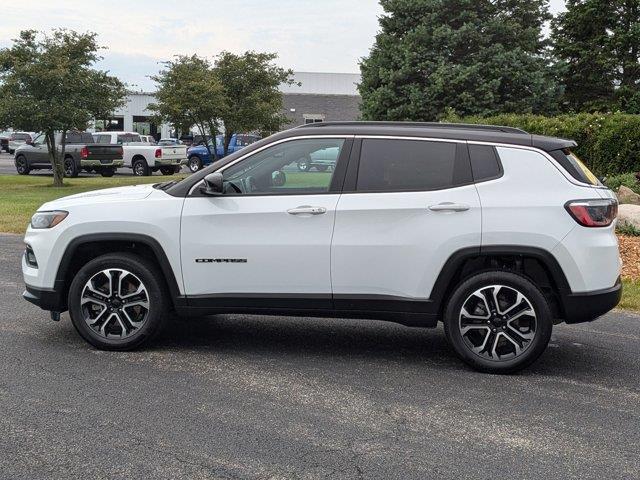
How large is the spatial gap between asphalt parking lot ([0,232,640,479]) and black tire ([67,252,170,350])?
6.6 inches

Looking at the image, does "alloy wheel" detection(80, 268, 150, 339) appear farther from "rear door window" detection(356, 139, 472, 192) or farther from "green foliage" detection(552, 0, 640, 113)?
"green foliage" detection(552, 0, 640, 113)

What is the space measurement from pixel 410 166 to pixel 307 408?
2022 mm

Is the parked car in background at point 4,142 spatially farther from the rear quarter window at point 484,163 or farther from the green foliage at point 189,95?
the rear quarter window at point 484,163

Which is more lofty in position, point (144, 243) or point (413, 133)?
point (413, 133)

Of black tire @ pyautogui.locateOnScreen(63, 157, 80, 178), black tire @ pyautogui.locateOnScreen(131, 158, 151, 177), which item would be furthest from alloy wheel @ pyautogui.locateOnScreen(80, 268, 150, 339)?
black tire @ pyautogui.locateOnScreen(131, 158, 151, 177)

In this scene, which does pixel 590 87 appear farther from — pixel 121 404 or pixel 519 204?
pixel 121 404

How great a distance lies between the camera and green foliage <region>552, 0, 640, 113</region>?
84.0 ft

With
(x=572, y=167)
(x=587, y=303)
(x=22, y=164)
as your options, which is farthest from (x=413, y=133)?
(x=22, y=164)

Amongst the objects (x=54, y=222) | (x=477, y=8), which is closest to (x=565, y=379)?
(x=54, y=222)

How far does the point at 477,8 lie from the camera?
2391cm

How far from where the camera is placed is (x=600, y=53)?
26.2 metres

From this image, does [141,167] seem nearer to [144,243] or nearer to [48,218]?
[48,218]

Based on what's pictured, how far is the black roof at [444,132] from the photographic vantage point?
18.9 ft

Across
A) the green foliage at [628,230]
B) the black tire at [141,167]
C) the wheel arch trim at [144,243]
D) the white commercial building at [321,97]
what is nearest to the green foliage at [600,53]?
the green foliage at [628,230]
